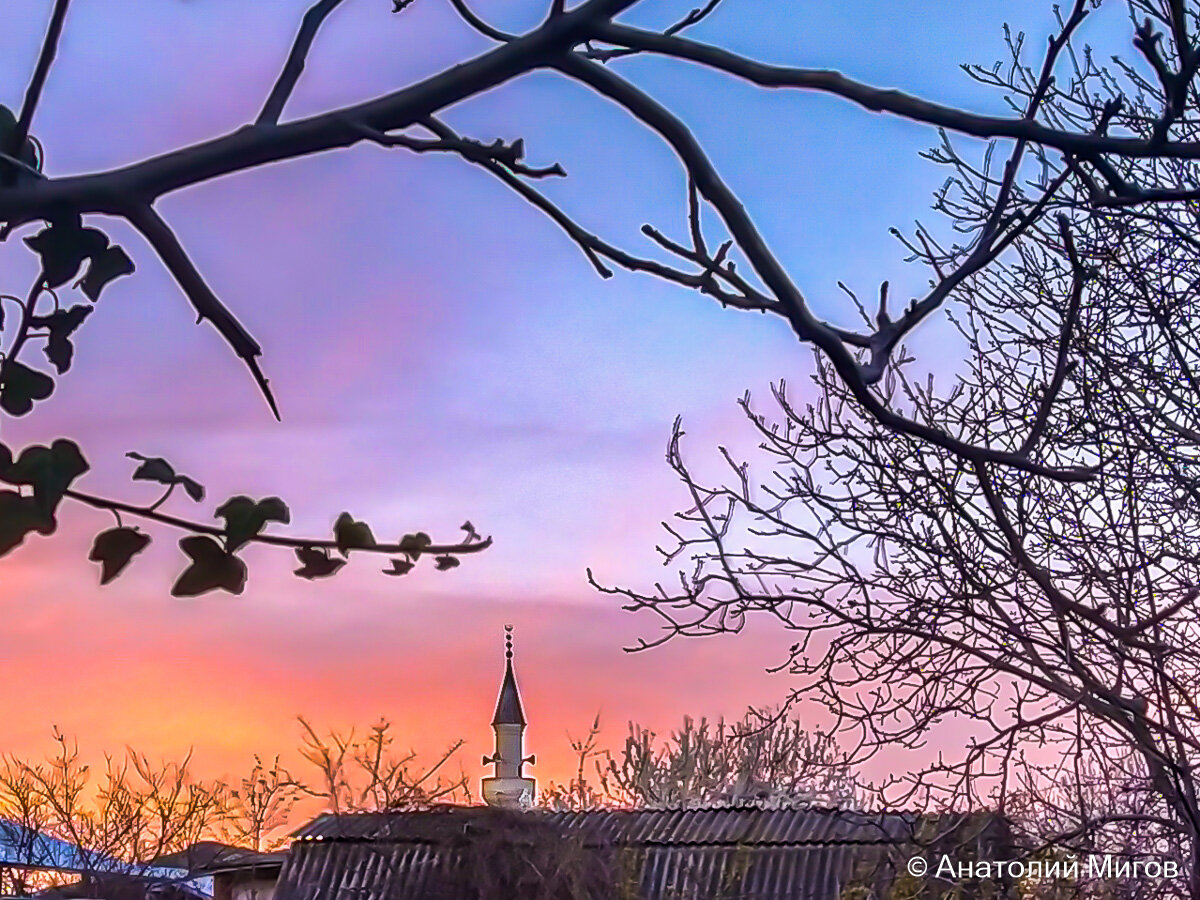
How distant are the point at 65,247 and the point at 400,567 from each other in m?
0.37

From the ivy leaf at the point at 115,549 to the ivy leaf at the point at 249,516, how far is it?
1.9 inches

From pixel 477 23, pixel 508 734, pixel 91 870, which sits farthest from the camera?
pixel 508 734

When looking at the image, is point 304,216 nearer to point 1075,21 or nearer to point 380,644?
point 1075,21

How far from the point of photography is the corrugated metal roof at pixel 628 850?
10.7 metres

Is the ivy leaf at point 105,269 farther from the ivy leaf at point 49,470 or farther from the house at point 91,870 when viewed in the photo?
the house at point 91,870

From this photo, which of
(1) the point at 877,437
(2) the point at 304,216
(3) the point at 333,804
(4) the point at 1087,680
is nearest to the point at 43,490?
(2) the point at 304,216

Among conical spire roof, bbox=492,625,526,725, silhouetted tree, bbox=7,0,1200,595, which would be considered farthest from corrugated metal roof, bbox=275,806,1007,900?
conical spire roof, bbox=492,625,526,725

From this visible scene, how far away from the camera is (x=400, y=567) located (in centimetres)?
90

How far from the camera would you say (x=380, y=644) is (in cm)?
368

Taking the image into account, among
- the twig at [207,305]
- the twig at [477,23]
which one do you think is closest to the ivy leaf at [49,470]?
the twig at [207,305]

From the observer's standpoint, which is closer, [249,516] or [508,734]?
[249,516]

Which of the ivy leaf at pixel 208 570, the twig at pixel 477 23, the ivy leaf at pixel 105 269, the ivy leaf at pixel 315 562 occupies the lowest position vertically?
the ivy leaf at pixel 208 570

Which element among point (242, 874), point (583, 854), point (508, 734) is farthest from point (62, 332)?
point (508, 734)

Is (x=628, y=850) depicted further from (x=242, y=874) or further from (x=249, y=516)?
(x=249, y=516)
